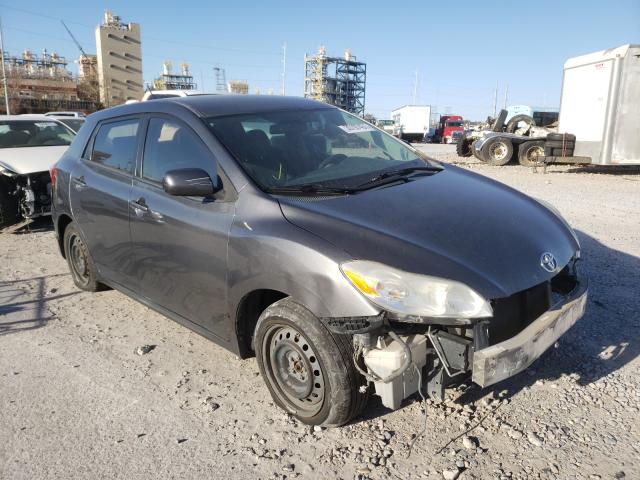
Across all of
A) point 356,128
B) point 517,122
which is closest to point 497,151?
Result: point 517,122

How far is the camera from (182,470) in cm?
252

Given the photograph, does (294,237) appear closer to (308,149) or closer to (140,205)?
(308,149)

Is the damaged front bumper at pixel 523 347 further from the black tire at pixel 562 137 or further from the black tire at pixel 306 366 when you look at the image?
the black tire at pixel 562 137

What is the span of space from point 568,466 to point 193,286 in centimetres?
229

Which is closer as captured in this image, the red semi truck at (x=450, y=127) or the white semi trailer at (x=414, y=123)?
the red semi truck at (x=450, y=127)

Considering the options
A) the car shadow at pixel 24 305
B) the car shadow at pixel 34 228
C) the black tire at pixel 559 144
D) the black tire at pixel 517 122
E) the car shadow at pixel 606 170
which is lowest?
the car shadow at pixel 24 305

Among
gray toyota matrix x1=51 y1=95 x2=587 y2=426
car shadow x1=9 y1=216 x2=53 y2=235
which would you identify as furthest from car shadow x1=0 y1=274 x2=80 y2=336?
car shadow x1=9 y1=216 x2=53 y2=235

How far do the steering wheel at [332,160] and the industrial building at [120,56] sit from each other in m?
91.8

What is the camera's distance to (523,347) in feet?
7.88

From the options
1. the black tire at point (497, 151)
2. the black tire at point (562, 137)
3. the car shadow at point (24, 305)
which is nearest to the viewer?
the car shadow at point (24, 305)

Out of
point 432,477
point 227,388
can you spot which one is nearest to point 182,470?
point 227,388

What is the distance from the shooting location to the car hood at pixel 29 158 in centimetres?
731

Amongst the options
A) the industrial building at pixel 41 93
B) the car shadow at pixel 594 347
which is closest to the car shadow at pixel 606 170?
the car shadow at pixel 594 347

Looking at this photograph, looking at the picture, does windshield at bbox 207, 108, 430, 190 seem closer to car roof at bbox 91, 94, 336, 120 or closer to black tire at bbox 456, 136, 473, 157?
car roof at bbox 91, 94, 336, 120
